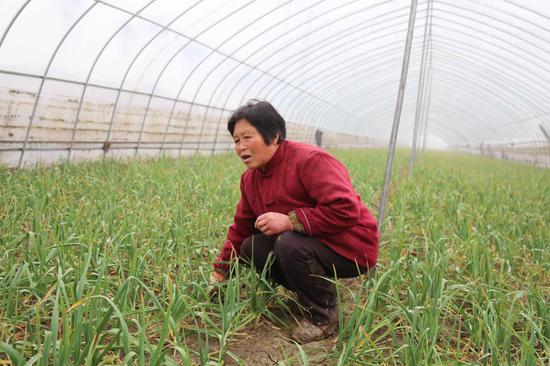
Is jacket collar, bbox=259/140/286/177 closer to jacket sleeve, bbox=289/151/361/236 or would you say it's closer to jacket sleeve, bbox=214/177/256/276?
jacket sleeve, bbox=289/151/361/236

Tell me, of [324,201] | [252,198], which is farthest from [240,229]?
[324,201]

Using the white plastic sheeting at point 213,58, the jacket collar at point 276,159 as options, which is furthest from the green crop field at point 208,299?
the white plastic sheeting at point 213,58

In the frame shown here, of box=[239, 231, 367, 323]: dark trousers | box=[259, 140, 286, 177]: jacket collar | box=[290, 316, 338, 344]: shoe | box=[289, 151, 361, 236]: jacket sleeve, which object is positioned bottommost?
box=[290, 316, 338, 344]: shoe

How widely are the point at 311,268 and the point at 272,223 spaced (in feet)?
0.93

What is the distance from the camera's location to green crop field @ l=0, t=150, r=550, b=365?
63.9 inches

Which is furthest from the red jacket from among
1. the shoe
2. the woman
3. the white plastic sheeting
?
the white plastic sheeting

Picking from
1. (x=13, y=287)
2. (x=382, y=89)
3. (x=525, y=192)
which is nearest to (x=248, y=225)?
(x=13, y=287)

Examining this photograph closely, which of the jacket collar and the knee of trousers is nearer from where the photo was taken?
the knee of trousers

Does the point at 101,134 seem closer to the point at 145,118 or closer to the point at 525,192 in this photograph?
the point at 145,118

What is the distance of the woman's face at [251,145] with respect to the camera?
217cm

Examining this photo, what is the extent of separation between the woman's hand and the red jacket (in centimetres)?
7

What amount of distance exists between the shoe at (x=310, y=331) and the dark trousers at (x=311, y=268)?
0.11 ft

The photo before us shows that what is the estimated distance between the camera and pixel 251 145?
7.11 ft

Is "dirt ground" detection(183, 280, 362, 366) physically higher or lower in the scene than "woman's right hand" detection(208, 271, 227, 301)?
lower
